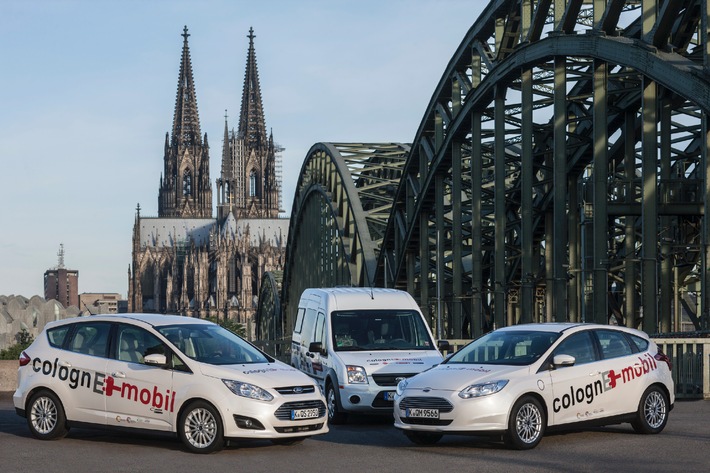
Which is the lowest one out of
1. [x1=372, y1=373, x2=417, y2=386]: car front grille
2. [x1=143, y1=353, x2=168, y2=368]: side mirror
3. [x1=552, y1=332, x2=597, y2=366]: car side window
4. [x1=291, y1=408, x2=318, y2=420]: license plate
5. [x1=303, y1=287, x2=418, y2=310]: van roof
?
[x1=291, y1=408, x2=318, y2=420]: license plate

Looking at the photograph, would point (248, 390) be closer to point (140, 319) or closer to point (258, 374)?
point (258, 374)

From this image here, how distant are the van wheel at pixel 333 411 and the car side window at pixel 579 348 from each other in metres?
4.22

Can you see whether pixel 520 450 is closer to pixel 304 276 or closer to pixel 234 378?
pixel 234 378

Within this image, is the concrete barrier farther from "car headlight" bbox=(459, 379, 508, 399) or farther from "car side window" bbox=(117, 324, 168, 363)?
"car headlight" bbox=(459, 379, 508, 399)

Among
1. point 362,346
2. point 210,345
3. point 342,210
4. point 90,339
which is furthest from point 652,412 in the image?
point 342,210

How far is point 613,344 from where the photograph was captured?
15.3m

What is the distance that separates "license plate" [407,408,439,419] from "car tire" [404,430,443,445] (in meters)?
0.26

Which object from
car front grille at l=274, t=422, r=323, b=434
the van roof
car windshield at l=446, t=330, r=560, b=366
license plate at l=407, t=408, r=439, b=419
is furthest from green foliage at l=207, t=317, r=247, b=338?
license plate at l=407, t=408, r=439, b=419

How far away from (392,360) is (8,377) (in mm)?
9672

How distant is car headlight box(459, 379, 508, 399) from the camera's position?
1386 cm

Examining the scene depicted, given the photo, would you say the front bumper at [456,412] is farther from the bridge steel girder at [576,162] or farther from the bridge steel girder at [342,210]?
the bridge steel girder at [342,210]

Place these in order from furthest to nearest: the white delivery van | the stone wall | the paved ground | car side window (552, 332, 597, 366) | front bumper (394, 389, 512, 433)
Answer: the stone wall → the white delivery van → car side window (552, 332, 597, 366) → front bumper (394, 389, 512, 433) → the paved ground

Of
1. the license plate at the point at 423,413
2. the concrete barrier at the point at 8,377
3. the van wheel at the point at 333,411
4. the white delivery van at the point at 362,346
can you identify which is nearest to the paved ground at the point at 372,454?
the license plate at the point at 423,413

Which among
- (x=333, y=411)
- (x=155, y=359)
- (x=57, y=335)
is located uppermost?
(x=57, y=335)
